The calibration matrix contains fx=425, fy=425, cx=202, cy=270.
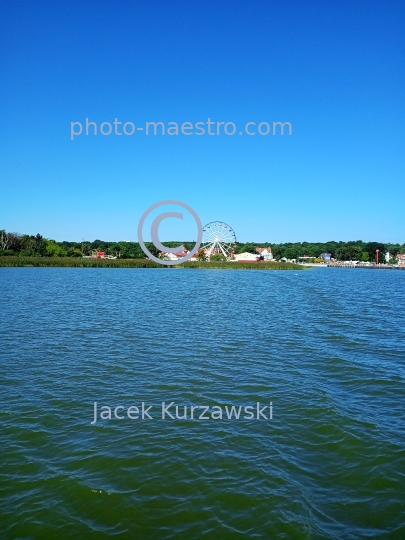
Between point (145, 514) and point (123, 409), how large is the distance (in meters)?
4.31

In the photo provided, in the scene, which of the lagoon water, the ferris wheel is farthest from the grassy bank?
the lagoon water

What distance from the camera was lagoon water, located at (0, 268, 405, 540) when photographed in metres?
6.39

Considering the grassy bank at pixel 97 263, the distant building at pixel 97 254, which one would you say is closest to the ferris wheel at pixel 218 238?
the grassy bank at pixel 97 263

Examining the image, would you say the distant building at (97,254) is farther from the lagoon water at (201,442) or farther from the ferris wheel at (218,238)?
the lagoon water at (201,442)

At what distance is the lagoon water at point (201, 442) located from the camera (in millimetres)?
6387

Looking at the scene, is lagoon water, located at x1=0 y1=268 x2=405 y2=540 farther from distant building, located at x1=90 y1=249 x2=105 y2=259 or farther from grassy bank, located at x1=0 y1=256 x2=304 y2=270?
distant building, located at x1=90 y1=249 x2=105 y2=259

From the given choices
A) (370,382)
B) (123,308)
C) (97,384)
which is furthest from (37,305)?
(370,382)

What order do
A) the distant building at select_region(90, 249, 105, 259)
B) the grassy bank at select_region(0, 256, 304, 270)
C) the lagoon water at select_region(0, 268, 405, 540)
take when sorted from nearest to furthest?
1. the lagoon water at select_region(0, 268, 405, 540)
2. the grassy bank at select_region(0, 256, 304, 270)
3. the distant building at select_region(90, 249, 105, 259)

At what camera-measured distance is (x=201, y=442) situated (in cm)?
890

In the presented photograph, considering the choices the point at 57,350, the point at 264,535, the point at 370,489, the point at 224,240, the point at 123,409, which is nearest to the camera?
the point at 264,535

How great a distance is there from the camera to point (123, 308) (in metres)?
30.8

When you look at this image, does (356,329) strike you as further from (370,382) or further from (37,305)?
(37,305)

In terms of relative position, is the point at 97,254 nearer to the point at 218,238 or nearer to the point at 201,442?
the point at 218,238

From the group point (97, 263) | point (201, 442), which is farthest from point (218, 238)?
point (201, 442)
